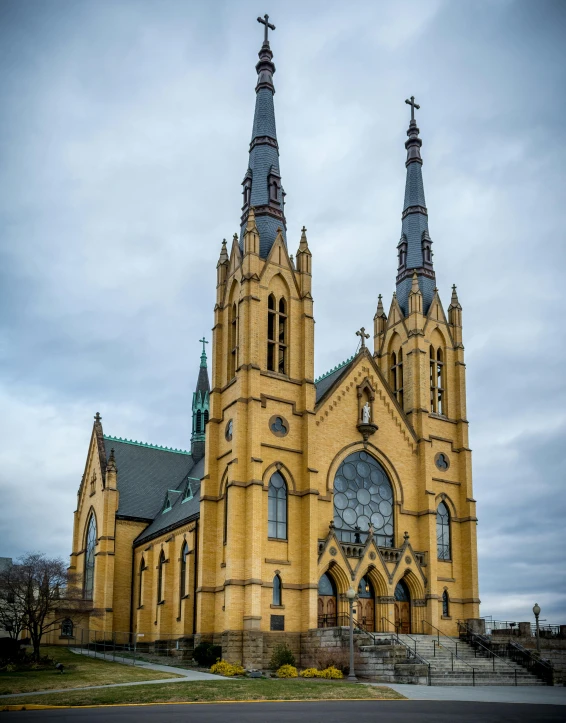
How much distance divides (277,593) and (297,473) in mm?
6265

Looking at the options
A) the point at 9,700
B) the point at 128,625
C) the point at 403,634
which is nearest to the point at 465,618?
the point at 403,634

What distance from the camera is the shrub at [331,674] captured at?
33.7m

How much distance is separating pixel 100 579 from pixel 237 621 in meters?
18.0

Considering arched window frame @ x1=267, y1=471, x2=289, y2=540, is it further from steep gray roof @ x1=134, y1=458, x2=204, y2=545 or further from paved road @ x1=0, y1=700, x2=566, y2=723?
paved road @ x1=0, y1=700, x2=566, y2=723

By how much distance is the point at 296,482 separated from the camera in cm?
4300

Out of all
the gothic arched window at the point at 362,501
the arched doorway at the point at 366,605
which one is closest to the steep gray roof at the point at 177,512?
the gothic arched window at the point at 362,501

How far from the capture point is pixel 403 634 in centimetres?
4288

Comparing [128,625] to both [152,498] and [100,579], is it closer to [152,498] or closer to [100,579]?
[100,579]

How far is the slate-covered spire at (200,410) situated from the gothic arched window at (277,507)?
76.5 feet

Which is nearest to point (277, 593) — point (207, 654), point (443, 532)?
point (207, 654)

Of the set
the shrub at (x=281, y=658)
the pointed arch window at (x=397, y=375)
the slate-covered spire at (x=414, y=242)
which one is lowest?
the shrub at (x=281, y=658)

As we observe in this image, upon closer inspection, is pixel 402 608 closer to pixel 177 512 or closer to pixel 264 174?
pixel 177 512

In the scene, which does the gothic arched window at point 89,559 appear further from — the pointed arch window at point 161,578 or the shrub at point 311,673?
the shrub at point 311,673

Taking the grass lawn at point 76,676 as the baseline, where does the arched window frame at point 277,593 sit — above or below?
above
